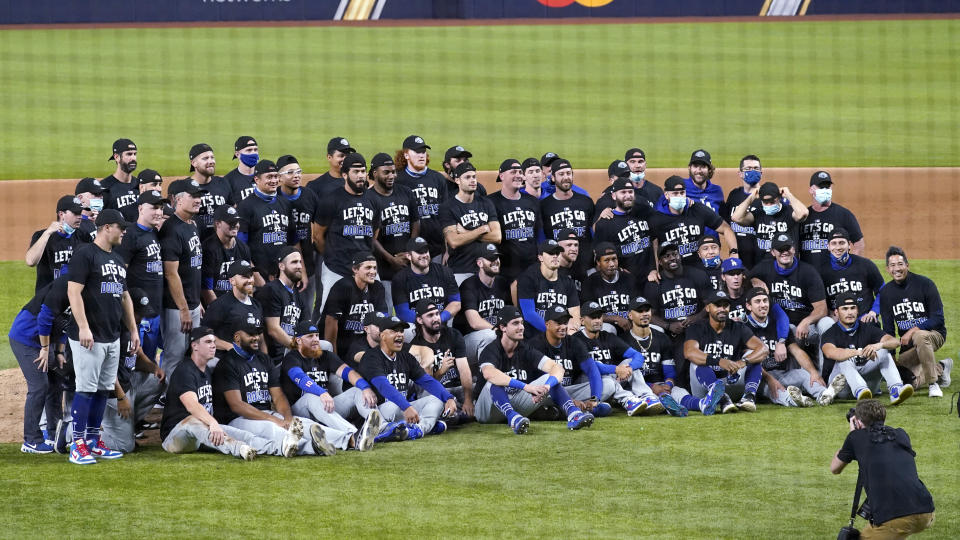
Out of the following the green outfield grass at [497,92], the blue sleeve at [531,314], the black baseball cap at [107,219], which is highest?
the green outfield grass at [497,92]

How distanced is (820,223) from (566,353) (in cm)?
265

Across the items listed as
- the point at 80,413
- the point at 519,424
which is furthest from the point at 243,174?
the point at 519,424

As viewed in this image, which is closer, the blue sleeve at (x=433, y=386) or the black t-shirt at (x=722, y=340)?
the blue sleeve at (x=433, y=386)

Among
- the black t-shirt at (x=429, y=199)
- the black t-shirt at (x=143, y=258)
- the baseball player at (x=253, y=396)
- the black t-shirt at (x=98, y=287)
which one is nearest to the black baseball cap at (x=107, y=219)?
the black t-shirt at (x=98, y=287)

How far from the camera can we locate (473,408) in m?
9.81

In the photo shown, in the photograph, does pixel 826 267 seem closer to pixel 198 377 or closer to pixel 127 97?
pixel 198 377

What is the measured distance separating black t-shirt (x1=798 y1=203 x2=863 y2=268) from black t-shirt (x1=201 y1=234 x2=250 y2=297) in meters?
4.56

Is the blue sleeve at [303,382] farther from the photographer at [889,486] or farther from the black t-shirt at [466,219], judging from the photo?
the photographer at [889,486]

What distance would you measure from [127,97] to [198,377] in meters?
19.3

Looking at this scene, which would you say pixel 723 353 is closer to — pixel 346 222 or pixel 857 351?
pixel 857 351

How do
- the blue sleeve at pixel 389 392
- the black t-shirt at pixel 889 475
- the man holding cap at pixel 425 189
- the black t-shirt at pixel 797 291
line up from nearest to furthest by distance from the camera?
the black t-shirt at pixel 889 475 → the blue sleeve at pixel 389 392 → the black t-shirt at pixel 797 291 → the man holding cap at pixel 425 189

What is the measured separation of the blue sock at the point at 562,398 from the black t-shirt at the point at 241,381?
2013mm

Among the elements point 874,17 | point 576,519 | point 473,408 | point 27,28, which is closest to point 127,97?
point 27,28

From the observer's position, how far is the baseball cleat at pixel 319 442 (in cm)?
864
